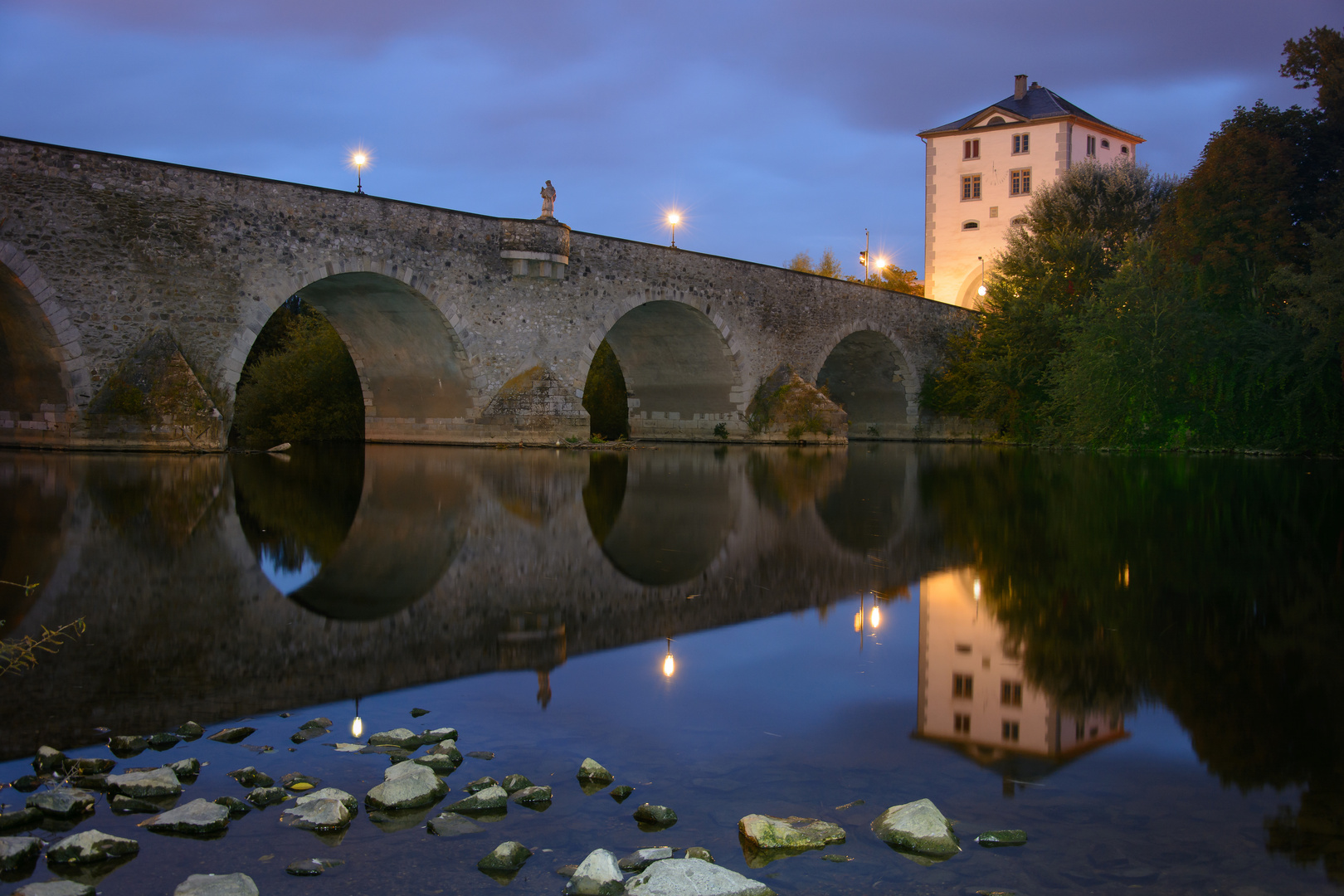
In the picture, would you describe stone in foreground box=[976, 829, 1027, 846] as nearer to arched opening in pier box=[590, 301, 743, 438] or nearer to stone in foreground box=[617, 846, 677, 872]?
stone in foreground box=[617, 846, 677, 872]

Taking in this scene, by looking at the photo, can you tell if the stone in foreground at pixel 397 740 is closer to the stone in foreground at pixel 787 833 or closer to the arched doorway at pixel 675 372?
the stone in foreground at pixel 787 833

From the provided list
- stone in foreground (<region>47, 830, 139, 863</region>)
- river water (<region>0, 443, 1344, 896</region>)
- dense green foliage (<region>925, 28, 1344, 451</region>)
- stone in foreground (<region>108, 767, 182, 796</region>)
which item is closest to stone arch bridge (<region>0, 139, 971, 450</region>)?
river water (<region>0, 443, 1344, 896</region>)

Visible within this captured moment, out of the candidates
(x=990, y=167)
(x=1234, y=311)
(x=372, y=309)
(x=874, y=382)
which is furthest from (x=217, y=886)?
(x=990, y=167)

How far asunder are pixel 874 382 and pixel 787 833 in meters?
32.6

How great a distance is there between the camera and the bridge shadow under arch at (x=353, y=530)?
211 inches

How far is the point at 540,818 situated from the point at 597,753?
46cm

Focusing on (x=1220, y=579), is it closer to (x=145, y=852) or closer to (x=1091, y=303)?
(x=145, y=852)

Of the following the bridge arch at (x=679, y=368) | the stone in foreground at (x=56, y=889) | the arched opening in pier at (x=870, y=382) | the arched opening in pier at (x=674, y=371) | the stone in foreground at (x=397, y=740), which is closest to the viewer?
the stone in foreground at (x=56, y=889)

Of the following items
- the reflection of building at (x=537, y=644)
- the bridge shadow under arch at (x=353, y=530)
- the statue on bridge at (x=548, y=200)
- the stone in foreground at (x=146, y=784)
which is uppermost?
the statue on bridge at (x=548, y=200)

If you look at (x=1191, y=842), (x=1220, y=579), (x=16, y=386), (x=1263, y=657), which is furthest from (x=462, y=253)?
(x=1191, y=842)

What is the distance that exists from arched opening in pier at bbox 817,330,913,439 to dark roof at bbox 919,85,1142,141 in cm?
1295

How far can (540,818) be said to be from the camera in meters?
2.56

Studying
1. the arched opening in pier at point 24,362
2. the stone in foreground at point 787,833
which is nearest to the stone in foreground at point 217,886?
the stone in foreground at point 787,833

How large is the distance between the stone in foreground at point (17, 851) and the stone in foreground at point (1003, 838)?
209 cm
